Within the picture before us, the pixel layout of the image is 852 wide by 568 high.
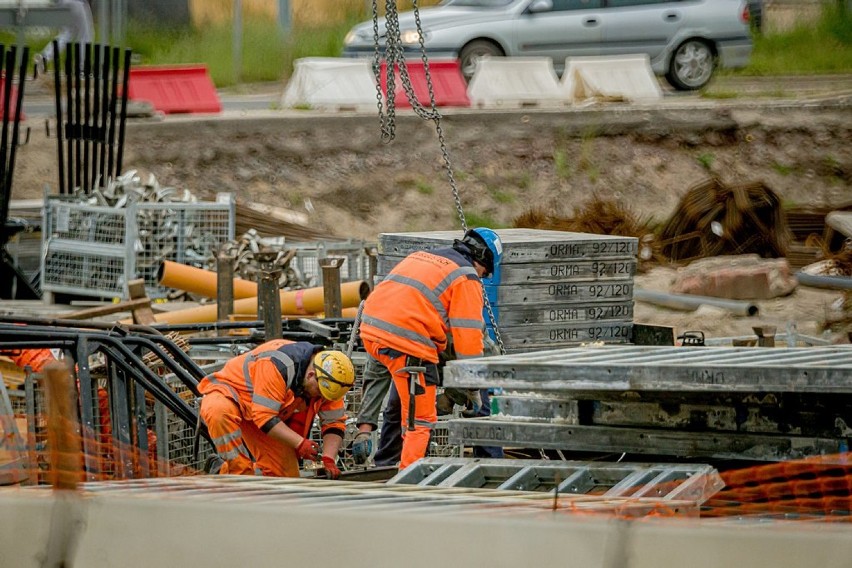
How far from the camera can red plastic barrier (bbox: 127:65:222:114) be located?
886 inches

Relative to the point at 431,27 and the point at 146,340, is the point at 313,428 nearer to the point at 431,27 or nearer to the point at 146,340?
the point at 146,340

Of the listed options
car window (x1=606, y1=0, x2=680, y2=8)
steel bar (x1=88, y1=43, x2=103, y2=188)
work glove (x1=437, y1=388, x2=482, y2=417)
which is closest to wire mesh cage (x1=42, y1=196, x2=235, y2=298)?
steel bar (x1=88, y1=43, x2=103, y2=188)

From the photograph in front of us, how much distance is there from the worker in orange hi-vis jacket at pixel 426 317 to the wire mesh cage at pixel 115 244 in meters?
6.77

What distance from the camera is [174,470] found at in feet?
26.7

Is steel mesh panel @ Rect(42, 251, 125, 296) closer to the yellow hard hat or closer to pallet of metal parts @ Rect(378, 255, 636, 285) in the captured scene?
pallet of metal parts @ Rect(378, 255, 636, 285)

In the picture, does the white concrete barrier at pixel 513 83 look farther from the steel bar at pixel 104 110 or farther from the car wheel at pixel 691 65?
the steel bar at pixel 104 110

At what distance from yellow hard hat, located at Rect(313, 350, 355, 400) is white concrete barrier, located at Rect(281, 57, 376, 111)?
1456 cm

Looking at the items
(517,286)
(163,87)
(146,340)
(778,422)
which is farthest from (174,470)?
(163,87)

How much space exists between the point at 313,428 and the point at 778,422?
3.84 meters

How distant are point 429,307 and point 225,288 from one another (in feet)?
12.9

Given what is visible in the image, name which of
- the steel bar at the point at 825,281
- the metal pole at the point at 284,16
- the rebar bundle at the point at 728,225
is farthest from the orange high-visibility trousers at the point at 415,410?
the metal pole at the point at 284,16

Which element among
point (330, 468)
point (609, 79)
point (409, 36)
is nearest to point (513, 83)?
point (609, 79)

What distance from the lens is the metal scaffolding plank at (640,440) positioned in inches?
234

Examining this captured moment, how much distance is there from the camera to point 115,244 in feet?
49.4
